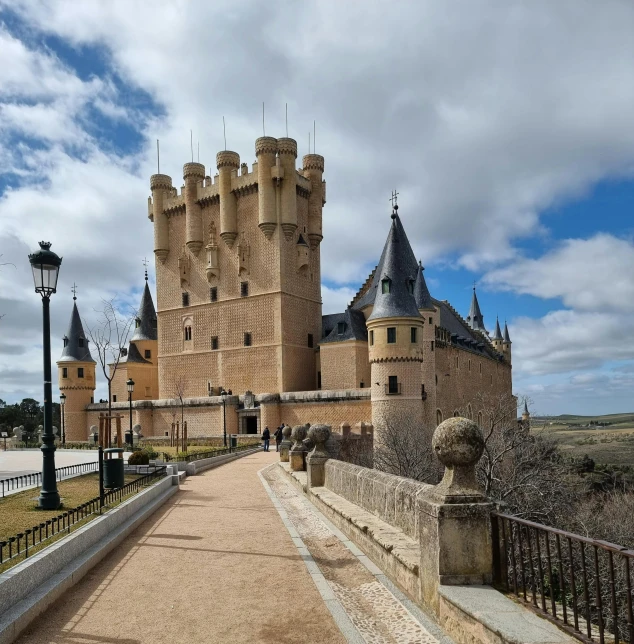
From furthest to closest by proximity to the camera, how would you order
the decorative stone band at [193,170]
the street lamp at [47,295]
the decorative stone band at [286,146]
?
the decorative stone band at [193,170] → the decorative stone band at [286,146] → the street lamp at [47,295]

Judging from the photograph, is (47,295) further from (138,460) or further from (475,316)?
(475,316)

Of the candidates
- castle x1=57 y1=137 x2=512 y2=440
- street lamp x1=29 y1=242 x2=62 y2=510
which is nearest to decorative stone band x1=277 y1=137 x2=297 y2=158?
castle x1=57 y1=137 x2=512 y2=440

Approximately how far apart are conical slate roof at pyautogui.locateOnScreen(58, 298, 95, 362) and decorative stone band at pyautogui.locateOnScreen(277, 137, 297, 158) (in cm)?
2244

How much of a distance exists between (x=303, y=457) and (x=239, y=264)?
97.8 feet

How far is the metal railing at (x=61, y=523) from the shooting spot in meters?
6.12

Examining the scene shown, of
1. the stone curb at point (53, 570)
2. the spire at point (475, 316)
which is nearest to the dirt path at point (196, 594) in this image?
the stone curb at point (53, 570)

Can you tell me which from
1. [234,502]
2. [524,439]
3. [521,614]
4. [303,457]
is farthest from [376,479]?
[524,439]

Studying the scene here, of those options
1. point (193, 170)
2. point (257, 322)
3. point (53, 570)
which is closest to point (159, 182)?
point (193, 170)

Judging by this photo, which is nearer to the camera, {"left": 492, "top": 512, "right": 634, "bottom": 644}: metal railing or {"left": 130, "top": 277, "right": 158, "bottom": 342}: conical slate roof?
{"left": 492, "top": 512, "right": 634, "bottom": 644}: metal railing

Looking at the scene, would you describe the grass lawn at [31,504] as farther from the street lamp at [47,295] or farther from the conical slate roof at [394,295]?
the conical slate roof at [394,295]

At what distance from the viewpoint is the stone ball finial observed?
15.6 feet

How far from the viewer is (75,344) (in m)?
50.4

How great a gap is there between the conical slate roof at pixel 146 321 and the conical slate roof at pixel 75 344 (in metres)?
4.57

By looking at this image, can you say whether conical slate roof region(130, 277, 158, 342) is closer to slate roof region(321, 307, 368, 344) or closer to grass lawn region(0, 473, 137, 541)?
slate roof region(321, 307, 368, 344)
